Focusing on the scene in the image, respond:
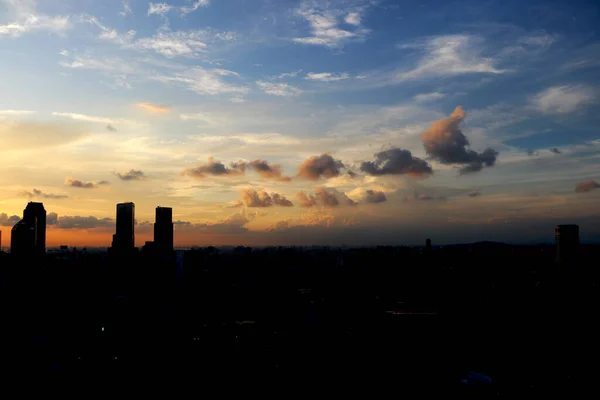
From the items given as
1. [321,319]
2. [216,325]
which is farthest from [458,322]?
[216,325]

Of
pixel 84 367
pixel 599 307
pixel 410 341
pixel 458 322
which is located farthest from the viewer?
pixel 599 307

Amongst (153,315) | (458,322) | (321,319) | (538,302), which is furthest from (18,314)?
(538,302)

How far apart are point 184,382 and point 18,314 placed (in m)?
104

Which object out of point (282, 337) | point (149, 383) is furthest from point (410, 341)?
point (149, 383)

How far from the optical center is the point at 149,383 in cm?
7744

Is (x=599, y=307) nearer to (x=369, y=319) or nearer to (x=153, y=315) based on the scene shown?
(x=369, y=319)

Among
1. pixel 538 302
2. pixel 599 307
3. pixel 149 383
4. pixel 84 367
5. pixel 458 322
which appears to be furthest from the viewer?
pixel 538 302

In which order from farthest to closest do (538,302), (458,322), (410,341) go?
(538,302)
(458,322)
(410,341)

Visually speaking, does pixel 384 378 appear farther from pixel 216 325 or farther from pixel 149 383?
pixel 216 325

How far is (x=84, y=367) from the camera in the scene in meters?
92.9

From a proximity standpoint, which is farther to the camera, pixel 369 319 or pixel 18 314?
pixel 18 314

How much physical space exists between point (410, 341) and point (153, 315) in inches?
2721

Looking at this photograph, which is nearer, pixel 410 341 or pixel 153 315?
pixel 410 341

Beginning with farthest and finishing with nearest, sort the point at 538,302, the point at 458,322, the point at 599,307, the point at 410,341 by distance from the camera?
1. the point at 538,302
2. the point at 599,307
3. the point at 458,322
4. the point at 410,341
